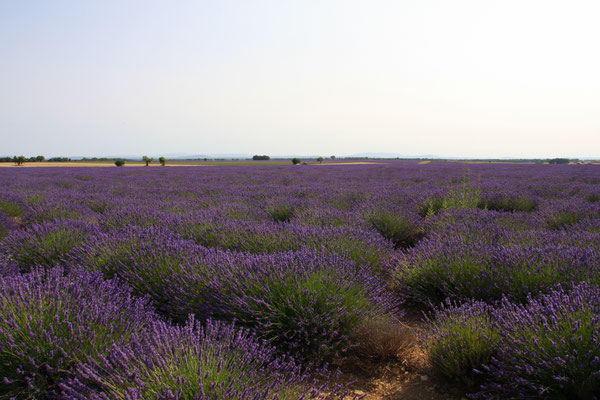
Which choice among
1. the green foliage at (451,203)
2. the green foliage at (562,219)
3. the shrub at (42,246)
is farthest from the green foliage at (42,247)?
the green foliage at (562,219)

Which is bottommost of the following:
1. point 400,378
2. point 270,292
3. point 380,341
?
point 400,378

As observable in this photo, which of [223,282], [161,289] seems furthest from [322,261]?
[161,289]

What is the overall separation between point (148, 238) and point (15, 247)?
4.26ft

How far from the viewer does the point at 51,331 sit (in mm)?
1496

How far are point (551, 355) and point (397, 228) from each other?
3087 mm

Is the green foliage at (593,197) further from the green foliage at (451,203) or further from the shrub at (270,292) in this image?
the shrub at (270,292)

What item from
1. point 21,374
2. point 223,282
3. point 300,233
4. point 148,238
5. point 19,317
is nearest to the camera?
point 21,374

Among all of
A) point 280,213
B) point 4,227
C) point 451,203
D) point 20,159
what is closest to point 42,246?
point 4,227

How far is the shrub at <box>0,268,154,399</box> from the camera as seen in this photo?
1430mm

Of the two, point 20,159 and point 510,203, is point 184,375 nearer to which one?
point 510,203

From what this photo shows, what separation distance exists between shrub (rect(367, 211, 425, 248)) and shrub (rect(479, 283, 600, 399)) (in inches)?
110

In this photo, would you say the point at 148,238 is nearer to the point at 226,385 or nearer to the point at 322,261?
the point at 322,261

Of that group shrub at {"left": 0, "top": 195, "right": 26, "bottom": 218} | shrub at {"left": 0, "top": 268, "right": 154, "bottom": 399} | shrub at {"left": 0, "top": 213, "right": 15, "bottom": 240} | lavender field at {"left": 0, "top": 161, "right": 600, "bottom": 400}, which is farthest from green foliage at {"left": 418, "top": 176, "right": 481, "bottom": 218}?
shrub at {"left": 0, "top": 195, "right": 26, "bottom": 218}

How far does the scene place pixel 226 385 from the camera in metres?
1.26
